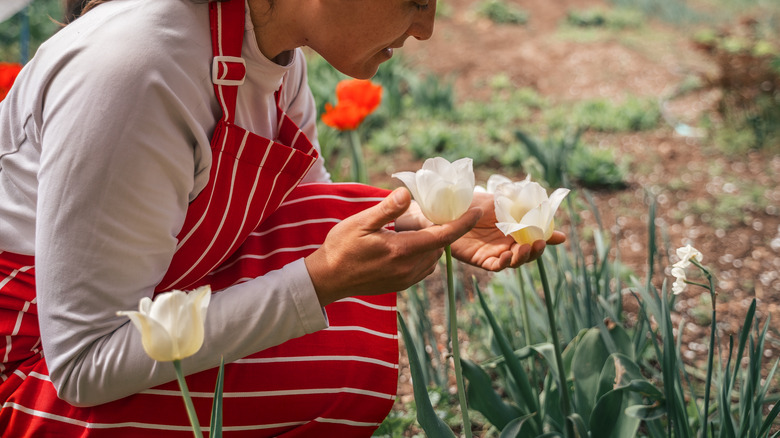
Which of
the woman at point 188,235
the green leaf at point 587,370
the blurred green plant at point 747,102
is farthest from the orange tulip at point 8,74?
the blurred green plant at point 747,102

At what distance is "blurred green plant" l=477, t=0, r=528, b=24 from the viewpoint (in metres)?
5.99

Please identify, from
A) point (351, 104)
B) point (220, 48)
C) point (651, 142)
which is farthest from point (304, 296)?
point (651, 142)

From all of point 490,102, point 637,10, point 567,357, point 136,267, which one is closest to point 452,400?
point 567,357

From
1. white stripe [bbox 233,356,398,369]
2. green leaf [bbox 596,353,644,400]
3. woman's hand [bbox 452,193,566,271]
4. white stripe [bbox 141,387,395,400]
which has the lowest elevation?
white stripe [bbox 141,387,395,400]

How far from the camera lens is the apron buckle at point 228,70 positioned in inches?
43.5

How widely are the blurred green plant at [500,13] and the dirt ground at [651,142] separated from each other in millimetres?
90

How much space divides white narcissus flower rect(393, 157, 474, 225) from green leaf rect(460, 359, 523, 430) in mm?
424

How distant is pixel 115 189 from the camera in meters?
0.97

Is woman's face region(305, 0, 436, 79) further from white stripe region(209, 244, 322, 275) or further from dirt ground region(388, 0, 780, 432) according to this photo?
dirt ground region(388, 0, 780, 432)

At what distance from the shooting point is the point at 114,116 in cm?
96

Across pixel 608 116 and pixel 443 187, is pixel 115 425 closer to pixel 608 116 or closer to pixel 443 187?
pixel 443 187

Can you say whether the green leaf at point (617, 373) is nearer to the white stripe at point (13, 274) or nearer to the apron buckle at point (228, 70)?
the apron buckle at point (228, 70)

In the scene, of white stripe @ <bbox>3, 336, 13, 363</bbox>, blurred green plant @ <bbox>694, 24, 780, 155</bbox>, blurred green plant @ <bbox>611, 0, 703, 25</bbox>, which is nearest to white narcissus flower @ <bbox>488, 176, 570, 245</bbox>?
white stripe @ <bbox>3, 336, 13, 363</bbox>

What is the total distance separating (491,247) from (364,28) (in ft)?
1.39
